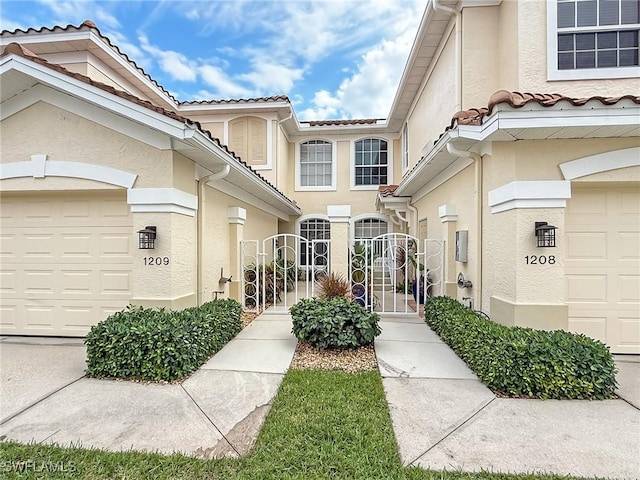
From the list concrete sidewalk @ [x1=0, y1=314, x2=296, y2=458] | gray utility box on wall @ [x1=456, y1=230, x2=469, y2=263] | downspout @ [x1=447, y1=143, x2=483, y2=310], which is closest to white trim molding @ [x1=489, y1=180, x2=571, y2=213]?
downspout @ [x1=447, y1=143, x2=483, y2=310]

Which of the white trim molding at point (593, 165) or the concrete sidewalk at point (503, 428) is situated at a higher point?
the white trim molding at point (593, 165)

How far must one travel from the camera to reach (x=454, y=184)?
24.3ft

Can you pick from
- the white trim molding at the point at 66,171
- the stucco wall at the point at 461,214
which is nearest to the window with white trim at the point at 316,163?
the stucco wall at the point at 461,214

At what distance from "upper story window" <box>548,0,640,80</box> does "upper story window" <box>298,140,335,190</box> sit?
10.6 metres

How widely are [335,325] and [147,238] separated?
11.9ft

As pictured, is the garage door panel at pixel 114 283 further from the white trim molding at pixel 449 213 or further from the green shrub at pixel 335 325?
the white trim molding at pixel 449 213

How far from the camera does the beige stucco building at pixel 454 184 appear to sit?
492 cm

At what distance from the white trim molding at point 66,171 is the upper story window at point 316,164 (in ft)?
35.4

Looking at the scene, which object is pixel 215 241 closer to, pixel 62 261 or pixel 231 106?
pixel 62 261

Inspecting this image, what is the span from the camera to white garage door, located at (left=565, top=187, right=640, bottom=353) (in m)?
5.25

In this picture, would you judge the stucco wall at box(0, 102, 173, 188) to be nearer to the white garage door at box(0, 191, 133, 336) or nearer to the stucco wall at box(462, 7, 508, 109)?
the white garage door at box(0, 191, 133, 336)

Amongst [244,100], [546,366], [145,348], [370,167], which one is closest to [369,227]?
[370,167]

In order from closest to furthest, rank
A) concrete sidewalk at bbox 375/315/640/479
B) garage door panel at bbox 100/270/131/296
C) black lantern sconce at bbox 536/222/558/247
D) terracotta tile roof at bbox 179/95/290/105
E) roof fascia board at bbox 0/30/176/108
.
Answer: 1. concrete sidewalk at bbox 375/315/640/479
2. black lantern sconce at bbox 536/222/558/247
3. garage door panel at bbox 100/270/131/296
4. roof fascia board at bbox 0/30/176/108
5. terracotta tile roof at bbox 179/95/290/105

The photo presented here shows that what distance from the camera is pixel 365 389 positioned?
4.20 metres
